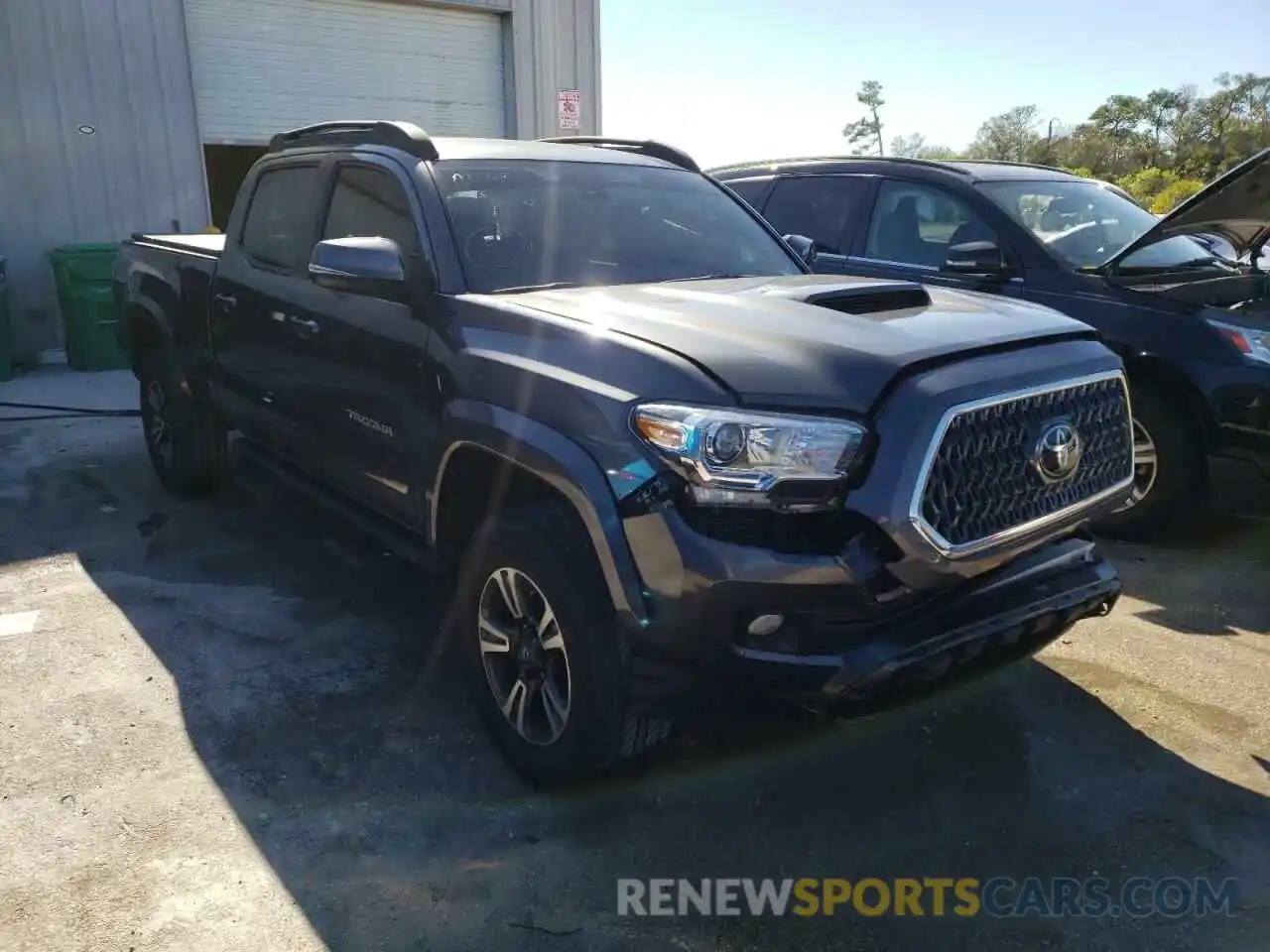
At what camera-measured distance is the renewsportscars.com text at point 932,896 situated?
2523 mm

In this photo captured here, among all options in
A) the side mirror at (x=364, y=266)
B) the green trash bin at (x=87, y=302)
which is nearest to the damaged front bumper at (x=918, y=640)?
the side mirror at (x=364, y=266)

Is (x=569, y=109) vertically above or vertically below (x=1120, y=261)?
above

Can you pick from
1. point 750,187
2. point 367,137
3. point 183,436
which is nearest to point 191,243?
point 183,436

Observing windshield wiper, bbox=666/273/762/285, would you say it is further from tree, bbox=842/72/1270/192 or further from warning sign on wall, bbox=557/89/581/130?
A: tree, bbox=842/72/1270/192

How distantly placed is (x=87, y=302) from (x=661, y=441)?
8.81m

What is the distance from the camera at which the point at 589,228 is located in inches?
145

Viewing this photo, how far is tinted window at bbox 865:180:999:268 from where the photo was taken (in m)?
5.66

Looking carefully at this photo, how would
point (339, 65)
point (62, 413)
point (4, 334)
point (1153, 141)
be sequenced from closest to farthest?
point (62, 413), point (4, 334), point (339, 65), point (1153, 141)

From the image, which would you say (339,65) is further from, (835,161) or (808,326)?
(808,326)

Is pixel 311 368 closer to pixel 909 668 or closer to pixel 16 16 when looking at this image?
pixel 909 668

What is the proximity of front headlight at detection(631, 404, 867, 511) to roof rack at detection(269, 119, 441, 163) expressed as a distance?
185cm

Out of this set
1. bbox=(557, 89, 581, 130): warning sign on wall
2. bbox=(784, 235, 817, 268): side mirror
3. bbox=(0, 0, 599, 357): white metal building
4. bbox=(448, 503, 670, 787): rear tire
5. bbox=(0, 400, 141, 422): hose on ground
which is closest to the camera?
bbox=(448, 503, 670, 787): rear tire

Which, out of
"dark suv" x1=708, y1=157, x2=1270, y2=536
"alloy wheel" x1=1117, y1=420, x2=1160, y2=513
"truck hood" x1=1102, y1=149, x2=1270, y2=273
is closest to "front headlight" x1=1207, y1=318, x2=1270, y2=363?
"dark suv" x1=708, y1=157, x2=1270, y2=536

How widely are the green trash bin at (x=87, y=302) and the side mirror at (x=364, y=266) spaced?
22.5 ft
